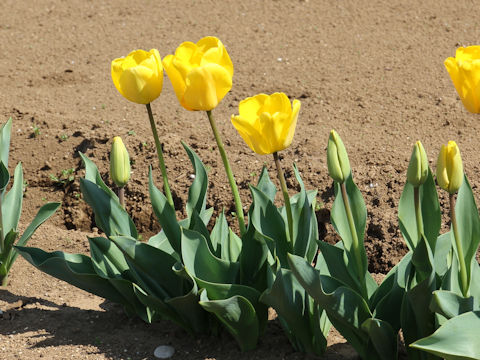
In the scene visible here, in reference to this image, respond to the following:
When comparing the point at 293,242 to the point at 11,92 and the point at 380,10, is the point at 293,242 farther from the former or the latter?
the point at 380,10

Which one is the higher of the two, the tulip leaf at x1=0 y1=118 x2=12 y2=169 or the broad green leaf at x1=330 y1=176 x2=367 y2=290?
the tulip leaf at x1=0 y1=118 x2=12 y2=169

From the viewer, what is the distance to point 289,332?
8.20 feet

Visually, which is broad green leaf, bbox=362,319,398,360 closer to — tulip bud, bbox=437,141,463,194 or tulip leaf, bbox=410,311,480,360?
tulip leaf, bbox=410,311,480,360

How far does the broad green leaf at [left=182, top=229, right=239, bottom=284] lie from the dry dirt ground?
1.06 ft

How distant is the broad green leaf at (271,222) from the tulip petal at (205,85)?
358 millimetres

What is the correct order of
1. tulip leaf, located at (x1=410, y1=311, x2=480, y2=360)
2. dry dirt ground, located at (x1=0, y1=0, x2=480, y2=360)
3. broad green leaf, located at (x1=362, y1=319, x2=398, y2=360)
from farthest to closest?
1. dry dirt ground, located at (x1=0, y1=0, x2=480, y2=360)
2. broad green leaf, located at (x1=362, y1=319, x2=398, y2=360)
3. tulip leaf, located at (x1=410, y1=311, x2=480, y2=360)

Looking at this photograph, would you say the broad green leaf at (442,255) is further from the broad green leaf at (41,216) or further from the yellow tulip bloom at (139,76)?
the broad green leaf at (41,216)

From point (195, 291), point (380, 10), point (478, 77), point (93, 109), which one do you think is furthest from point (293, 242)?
point (380, 10)

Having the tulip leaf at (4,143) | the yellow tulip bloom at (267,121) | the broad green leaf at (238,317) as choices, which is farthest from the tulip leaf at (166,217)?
the tulip leaf at (4,143)

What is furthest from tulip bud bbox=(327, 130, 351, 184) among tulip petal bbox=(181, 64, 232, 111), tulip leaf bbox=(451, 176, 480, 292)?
tulip leaf bbox=(451, 176, 480, 292)

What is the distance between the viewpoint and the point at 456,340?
195 cm

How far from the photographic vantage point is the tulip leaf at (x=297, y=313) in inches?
88.9

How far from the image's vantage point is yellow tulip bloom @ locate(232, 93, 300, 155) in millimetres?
2059

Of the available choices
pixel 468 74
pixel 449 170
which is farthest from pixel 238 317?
pixel 468 74
